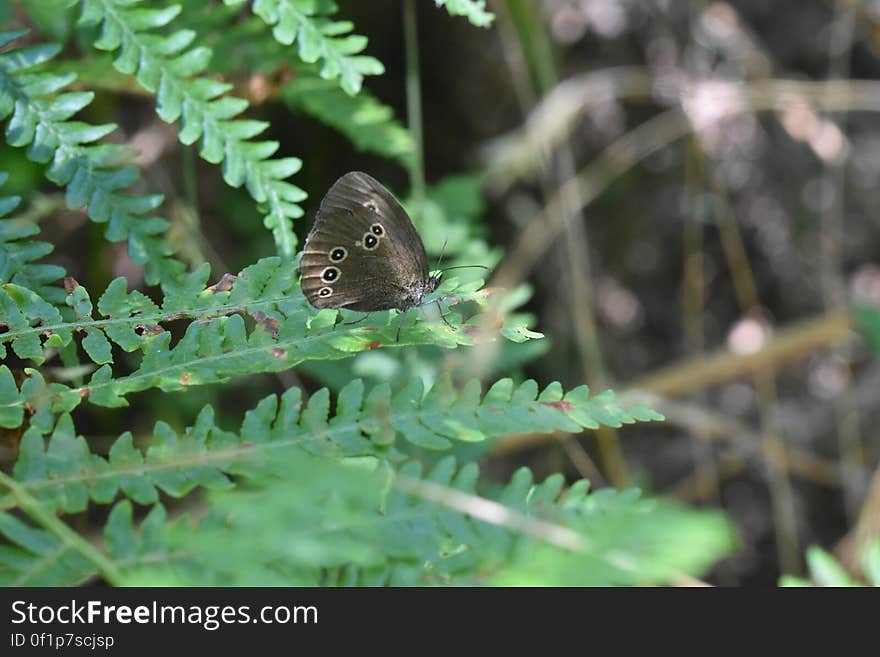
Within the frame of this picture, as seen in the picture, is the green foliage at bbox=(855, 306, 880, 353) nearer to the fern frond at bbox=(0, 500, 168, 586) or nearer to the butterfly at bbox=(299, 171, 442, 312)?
the butterfly at bbox=(299, 171, 442, 312)

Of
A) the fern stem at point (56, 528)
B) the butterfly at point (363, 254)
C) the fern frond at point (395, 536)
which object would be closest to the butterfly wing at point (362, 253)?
the butterfly at point (363, 254)

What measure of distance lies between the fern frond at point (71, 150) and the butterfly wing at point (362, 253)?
11.3 inches

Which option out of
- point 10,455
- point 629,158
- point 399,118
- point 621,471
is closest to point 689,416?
point 621,471

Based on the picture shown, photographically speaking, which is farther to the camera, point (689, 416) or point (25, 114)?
point (689, 416)

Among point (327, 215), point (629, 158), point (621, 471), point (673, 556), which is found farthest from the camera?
point (629, 158)

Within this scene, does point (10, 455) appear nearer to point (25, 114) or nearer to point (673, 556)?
point (25, 114)

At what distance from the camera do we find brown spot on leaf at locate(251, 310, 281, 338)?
1547mm

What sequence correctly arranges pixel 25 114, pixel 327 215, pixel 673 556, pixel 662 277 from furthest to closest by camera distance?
pixel 662 277
pixel 327 215
pixel 25 114
pixel 673 556

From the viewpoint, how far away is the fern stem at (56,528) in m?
1.20

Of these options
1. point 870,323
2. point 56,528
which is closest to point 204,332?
point 56,528

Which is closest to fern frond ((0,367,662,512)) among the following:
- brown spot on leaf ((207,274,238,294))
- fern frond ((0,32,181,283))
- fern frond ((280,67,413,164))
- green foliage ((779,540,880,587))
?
brown spot on leaf ((207,274,238,294))

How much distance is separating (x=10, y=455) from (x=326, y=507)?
1062 mm

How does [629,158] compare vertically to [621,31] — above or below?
below

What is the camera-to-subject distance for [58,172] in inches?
65.8
